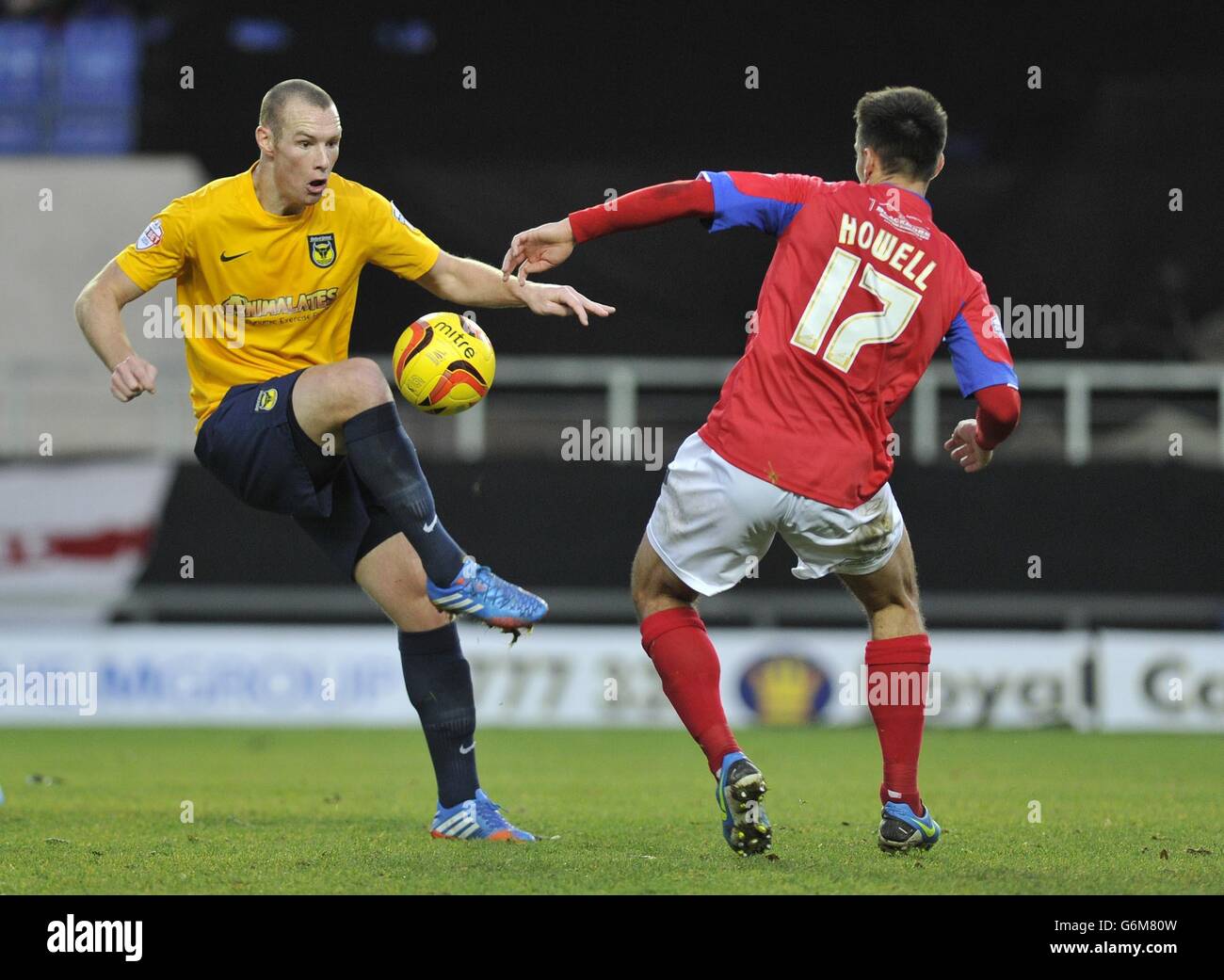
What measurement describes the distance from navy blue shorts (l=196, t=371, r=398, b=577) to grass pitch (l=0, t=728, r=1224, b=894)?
983mm

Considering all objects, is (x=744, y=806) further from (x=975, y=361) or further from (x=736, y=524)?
(x=975, y=361)

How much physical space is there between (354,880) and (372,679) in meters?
7.40

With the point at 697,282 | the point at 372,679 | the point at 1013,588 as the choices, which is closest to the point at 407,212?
the point at 697,282

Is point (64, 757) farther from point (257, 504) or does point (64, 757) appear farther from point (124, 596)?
point (257, 504)

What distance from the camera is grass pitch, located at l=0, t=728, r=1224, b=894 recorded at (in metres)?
4.87

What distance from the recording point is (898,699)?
553cm

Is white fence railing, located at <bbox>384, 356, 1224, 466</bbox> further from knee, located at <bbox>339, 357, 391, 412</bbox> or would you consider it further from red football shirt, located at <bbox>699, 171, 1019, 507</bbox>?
red football shirt, located at <bbox>699, 171, 1019, 507</bbox>

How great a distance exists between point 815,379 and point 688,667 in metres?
0.92

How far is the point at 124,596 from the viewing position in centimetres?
1314

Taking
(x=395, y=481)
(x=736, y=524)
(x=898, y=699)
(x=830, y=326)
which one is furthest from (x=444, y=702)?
(x=830, y=326)

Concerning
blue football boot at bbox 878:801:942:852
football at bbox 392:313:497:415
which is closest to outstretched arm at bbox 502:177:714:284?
football at bbox 392:313:497:415

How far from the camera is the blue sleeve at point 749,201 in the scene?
17.5ft

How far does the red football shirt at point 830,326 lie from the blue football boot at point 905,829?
0.93 m

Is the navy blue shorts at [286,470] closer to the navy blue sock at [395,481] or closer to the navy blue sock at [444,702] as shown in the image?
the navy blue sock at [395,481]
